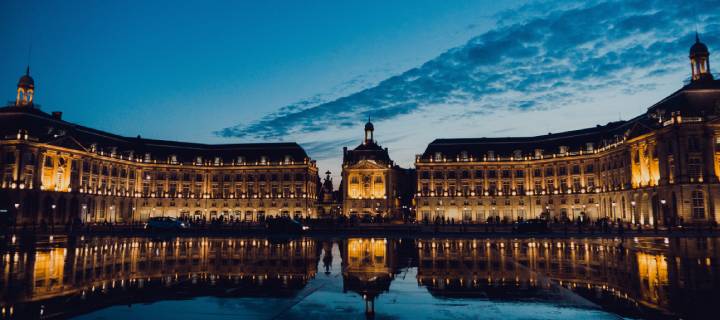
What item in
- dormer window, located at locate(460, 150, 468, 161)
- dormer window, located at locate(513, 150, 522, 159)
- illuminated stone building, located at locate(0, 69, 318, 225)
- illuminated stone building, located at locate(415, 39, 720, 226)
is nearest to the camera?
illuminated stone building, located at locate(415, 39, 720, 226)

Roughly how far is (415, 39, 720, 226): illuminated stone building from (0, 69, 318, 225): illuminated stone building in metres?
31.4

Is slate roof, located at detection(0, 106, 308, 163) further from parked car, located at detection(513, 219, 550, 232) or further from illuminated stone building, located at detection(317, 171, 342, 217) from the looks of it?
parked car, located at detection(513, 219, 550, 232)

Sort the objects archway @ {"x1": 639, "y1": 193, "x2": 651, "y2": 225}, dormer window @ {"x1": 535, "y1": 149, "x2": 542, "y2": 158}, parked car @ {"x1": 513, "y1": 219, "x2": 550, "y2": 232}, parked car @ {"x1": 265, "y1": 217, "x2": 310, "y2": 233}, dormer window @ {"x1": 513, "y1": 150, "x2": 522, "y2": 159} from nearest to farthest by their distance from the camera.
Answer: parked car @ {"x1": 265, "y1": 217, "x2": 310, "y2": 233} → parked car @ {"x1": 513, "y1": 219, "x2": 550, "y2": 232} → archway @ {"x1": 639, "y1": 193, "x2": 651, "y2": 225} → dormer window @ {"x1": 535, "y1": 149, "x2": 542, "y2": 158} → dormer window @ {"x1": 513, "y1": 150, "x2": 522, "y2": 159}

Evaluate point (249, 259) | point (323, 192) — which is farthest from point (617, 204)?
point (249, 259)

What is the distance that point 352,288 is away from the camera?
1104cm

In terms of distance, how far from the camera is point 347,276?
13070mm

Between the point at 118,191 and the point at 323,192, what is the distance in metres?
44.7

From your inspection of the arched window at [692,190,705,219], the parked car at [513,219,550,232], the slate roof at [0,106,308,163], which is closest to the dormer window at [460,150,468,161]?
the slate roof at [0,106,308,163]

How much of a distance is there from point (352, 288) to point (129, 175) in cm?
9407

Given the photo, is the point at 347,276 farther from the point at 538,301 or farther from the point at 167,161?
the point at 167,161

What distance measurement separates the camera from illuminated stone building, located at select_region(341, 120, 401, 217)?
9994 centimetres

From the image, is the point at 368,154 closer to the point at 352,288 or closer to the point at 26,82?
the point at 26,82

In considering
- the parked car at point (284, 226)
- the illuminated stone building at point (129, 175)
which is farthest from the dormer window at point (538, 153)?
the parked car at point (284, 226)

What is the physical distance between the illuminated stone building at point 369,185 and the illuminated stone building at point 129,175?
9.01 meters
